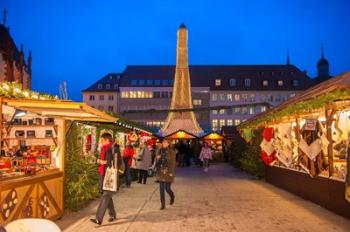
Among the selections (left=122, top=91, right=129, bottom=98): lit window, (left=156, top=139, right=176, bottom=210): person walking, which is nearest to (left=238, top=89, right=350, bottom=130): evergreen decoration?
(left=156, top=139, right=176, bottom=210): person walking

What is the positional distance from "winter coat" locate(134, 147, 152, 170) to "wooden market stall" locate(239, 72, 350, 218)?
6.10 metres

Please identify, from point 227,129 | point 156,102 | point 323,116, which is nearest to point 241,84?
point 156,102

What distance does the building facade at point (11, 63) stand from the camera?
47281 mm

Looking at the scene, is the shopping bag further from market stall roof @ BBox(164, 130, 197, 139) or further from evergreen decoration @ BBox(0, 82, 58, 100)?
market stall roof @ BBox(164, 130, 197, 139)

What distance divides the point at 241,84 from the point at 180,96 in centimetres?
4505

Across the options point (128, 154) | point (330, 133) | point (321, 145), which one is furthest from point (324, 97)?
point (128, 154)

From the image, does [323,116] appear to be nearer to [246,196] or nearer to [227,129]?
[246,196]

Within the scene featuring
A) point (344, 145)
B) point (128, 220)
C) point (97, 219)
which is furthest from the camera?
point (344, 145)

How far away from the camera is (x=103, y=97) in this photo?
8431cm

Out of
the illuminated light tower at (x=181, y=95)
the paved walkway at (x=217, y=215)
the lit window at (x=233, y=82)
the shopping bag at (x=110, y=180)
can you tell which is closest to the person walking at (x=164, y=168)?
the paved walkway at (x=217, y=215)

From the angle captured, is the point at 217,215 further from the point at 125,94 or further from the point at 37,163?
the point at 125,94

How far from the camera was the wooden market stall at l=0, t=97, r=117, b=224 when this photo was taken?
322 inches

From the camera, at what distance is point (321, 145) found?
12.2 meters

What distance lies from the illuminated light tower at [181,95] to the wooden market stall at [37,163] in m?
26.8
